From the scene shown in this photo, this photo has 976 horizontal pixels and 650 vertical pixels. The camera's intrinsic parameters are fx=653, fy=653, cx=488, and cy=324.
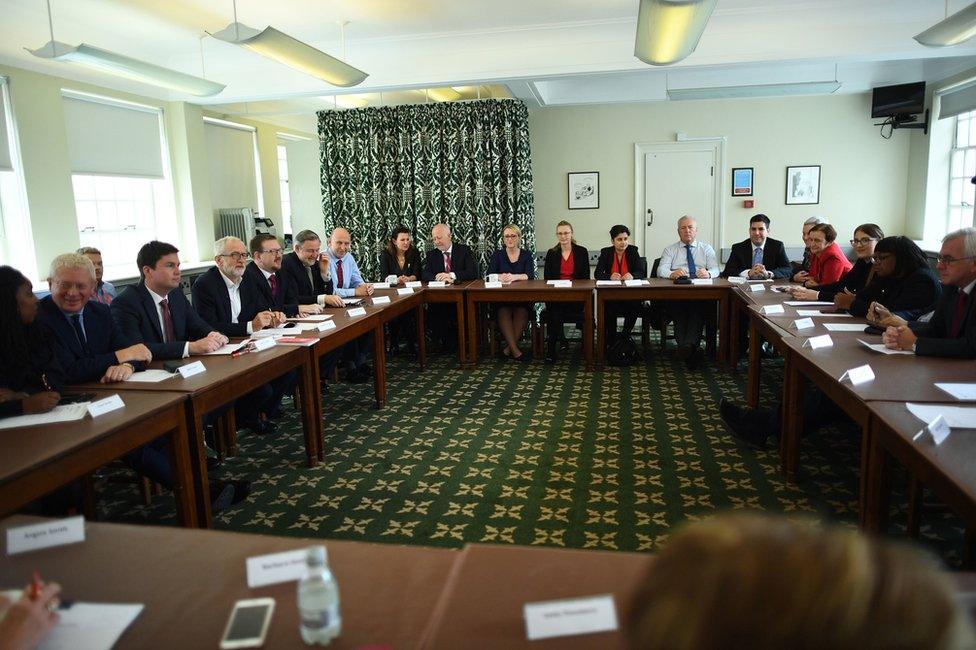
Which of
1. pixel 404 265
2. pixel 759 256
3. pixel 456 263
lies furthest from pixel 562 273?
pixel 759 256

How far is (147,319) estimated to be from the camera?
3.44m

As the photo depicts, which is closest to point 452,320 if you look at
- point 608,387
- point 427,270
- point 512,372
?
point 427,270

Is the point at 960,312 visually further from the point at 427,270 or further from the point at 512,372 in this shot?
the point at 427,270

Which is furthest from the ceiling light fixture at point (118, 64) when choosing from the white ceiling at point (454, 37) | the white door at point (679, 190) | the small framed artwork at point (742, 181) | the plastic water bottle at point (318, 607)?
the small framed artwork at point (742, 181)

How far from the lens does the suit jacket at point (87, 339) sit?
2.81 meters

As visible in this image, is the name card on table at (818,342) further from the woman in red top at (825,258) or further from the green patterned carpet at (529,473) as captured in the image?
the woman in red top at (825,258)

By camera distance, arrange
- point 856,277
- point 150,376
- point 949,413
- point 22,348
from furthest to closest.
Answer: point 856,277 < point 150,376 < point 22,348 < point 949,413

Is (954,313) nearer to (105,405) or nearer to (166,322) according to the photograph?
(105,405)

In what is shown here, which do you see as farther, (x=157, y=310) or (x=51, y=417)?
(x=157, y=310)

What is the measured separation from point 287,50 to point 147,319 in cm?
229

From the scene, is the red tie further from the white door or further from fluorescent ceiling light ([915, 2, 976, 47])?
the white door

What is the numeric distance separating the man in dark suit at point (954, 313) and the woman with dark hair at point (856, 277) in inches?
42.4

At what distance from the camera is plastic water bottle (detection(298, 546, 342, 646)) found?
3.48 feet

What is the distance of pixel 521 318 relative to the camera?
6.32 m
